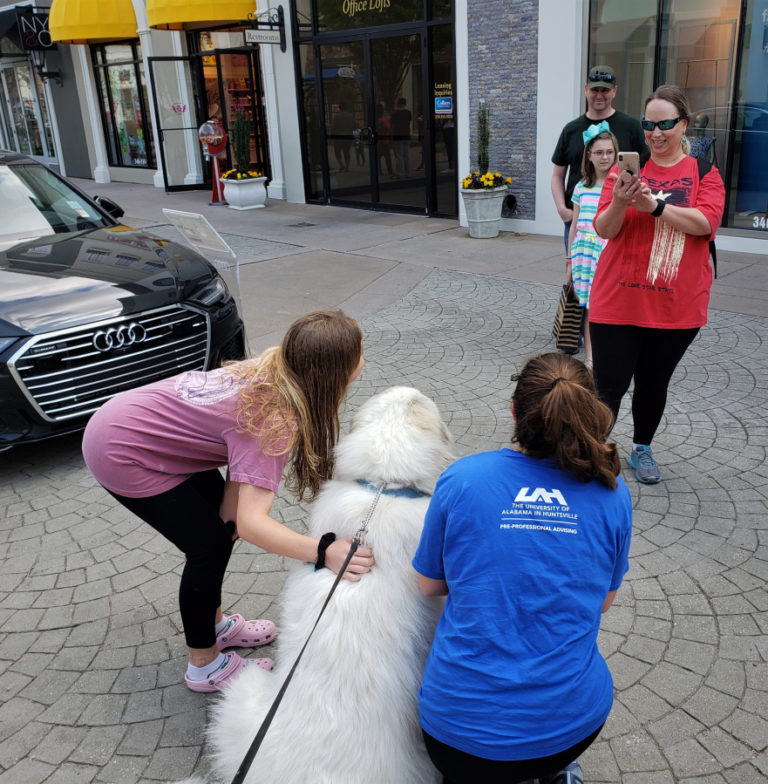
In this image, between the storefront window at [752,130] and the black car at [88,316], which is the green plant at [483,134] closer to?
the storefront window at [752,130]

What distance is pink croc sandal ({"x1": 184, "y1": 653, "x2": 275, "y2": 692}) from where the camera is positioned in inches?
113

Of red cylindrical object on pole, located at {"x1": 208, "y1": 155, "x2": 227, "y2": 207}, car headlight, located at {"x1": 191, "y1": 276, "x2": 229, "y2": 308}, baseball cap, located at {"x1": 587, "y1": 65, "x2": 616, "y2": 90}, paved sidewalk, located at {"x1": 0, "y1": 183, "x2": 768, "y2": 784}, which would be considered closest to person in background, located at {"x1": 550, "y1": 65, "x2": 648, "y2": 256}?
baseball cap, located at {"x1": 587, "y1": 65, "x2": 616, "y2": 90}

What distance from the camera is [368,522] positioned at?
2.07 meters

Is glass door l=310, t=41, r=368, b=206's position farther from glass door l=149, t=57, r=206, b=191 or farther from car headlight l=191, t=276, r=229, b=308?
car headlight l=191, t=276, r=229, b=308

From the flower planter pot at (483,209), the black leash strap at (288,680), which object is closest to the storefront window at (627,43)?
the flower planter pot at (483,209)

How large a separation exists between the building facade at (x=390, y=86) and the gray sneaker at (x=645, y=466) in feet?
16.8

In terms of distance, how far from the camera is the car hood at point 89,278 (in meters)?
4.63

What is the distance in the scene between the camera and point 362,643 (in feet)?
6.49

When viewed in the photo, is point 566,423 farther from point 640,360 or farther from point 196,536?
point 640,360

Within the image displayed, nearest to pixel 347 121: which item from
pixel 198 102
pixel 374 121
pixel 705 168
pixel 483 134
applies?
pixel 374 121

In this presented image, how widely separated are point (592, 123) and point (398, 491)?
17.1 feet

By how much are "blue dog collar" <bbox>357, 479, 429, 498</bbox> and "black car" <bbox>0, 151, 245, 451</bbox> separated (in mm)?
3099

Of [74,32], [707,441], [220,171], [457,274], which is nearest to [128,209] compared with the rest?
[220,171]

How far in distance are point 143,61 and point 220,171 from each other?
17.3 feet
